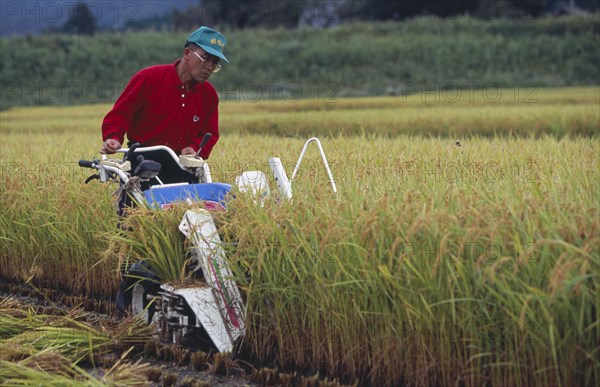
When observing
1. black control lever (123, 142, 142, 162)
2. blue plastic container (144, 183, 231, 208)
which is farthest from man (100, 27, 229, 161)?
blue plastic container (144, 183, 231, 208)

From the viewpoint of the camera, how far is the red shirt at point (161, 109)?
5.07 meters

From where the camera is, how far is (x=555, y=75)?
3397 cm

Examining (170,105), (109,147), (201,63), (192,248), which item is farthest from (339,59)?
(192,248)

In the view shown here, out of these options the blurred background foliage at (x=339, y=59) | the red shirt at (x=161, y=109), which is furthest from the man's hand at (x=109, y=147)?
the blurred background foliage at (x=339, y=59)

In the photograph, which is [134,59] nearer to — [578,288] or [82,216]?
[82,216]

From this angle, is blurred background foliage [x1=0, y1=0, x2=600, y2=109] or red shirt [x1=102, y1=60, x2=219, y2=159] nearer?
red shirt [x1=102, y1=60, x2=219, y2=159]

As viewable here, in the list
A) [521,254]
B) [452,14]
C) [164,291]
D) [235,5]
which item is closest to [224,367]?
[164,291]

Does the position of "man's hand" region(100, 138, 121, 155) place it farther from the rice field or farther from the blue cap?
the blue cap

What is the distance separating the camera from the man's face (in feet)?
16.1

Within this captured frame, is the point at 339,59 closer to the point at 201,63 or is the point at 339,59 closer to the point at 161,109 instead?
the point at 161,109

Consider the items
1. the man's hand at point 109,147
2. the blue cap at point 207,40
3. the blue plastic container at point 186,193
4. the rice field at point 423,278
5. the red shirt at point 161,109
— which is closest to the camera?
the rice field at point 423,278

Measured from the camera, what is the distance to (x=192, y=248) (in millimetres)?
4145

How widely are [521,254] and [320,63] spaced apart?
115 feet

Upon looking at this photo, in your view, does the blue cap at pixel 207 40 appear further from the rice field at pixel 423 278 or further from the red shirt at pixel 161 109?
the rice field at pixel 423 278
